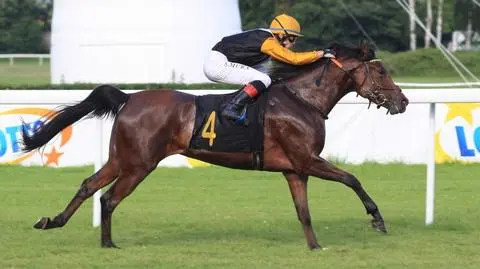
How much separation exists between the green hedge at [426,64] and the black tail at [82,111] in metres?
41.1

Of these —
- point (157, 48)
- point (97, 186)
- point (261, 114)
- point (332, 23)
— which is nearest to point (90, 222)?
point (97, 186)

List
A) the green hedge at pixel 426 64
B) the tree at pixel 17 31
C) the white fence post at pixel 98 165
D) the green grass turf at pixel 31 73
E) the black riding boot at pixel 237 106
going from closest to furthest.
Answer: the black riding boot at pixel 237 106
the white fence post at pixel 98 165
the green grass turf at pixel 31 73
the green hedge at pixel 426 64
the tree at pixel 17 31

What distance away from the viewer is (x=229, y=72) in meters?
8.73

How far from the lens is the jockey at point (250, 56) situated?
8.49 m

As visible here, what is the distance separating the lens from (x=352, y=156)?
14.9m

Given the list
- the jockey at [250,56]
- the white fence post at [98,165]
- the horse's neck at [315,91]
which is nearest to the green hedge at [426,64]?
the white fence post at [98,165]

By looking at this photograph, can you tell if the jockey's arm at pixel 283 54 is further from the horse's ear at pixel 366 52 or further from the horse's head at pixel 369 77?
the horse's ear at pixel 366 52

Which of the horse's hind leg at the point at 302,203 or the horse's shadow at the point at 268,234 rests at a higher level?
the horse's hind leg at the point at 302,203

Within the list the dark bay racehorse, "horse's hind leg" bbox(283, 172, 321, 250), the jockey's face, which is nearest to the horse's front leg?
the dark bay racehorse

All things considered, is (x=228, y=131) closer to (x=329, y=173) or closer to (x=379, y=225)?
(x=329, y=173)

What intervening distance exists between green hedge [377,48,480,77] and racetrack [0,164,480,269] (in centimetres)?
3607

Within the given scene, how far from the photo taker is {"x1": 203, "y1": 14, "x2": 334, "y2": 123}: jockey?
27.9ft

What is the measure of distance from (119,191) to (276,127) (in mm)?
1307

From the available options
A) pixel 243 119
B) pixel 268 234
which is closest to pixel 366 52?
pixel 243 119
